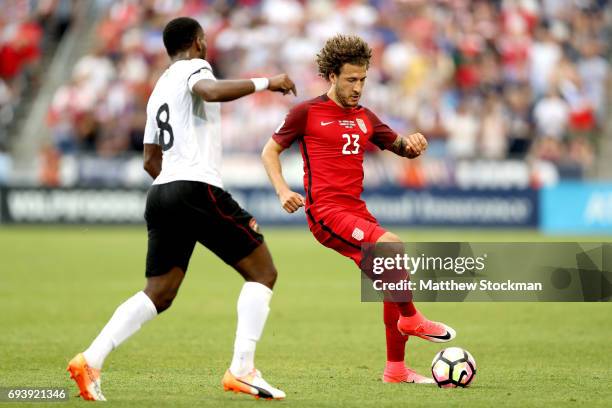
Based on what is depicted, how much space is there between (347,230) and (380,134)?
85 cm

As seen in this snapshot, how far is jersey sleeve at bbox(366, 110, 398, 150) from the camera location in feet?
27.6

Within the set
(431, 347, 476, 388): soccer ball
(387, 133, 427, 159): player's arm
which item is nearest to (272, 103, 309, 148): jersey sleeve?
(387, 133, 427, 159): player's arm

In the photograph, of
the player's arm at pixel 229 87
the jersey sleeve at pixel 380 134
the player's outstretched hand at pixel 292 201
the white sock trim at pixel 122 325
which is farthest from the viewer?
the jersey sleeve at pixel 380 134

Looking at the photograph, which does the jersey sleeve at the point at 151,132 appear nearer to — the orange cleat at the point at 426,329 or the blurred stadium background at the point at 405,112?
the orange cleat at the point at 426,329

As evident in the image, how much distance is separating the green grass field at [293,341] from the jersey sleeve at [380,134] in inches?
67.0

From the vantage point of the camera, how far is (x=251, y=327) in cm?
727

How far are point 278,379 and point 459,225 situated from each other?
51.3 feet

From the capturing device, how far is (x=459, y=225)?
23562 millimetres

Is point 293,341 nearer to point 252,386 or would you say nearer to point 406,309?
point 406,309

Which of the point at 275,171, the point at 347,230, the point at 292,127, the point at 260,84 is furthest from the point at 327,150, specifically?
the point at 260,84

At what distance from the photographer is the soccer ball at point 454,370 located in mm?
7855

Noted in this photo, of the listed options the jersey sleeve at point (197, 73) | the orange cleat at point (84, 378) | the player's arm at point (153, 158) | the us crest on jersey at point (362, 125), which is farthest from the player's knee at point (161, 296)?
the us crest on jersey at point (362, 125)

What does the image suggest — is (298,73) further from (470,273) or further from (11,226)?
(470,273)

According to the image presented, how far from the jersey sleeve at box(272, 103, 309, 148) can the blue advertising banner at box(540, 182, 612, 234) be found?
15620 millimetres
